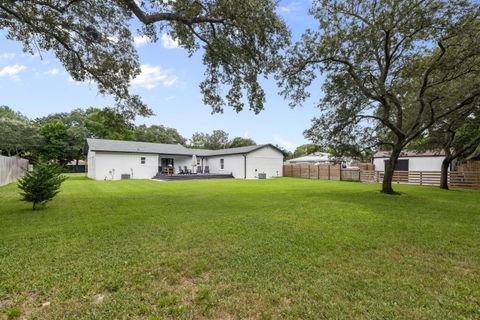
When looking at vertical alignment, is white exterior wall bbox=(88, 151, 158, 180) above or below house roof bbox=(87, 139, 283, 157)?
below

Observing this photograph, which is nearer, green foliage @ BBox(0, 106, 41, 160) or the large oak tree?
the large oak tree

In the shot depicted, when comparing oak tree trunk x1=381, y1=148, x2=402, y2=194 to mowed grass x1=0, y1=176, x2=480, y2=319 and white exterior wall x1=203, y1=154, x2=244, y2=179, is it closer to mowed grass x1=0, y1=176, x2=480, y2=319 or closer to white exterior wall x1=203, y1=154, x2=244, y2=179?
mowed grass x1=0, y1=176, x2=480, y2=319

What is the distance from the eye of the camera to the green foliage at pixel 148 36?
287 inches

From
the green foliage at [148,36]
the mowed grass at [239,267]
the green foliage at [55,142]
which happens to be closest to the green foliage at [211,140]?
the green foliage at [55,142]

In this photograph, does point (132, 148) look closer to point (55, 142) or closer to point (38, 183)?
point (38, 183)

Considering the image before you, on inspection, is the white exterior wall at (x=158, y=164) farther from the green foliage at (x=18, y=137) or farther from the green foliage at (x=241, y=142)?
the green foliage at (x=241, y=142)

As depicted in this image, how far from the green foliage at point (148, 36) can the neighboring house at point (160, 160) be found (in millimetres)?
11554

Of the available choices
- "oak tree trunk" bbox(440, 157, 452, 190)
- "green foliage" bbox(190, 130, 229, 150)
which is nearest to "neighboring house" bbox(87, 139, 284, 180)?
"oak tree trunk" bbox(440, 157, 452, 190)

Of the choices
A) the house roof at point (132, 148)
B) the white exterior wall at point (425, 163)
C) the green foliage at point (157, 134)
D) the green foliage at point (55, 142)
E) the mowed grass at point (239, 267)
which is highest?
the green foliage at point (157, 134)

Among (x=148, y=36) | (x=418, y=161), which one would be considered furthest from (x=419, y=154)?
(x=148, y=36)

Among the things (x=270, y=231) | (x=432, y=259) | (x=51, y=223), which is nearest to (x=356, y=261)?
(x=432, y=259)

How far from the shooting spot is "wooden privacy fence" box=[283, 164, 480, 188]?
15881mm

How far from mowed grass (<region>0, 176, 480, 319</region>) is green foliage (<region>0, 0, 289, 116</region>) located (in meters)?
5.57

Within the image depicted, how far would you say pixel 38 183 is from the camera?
702cm
